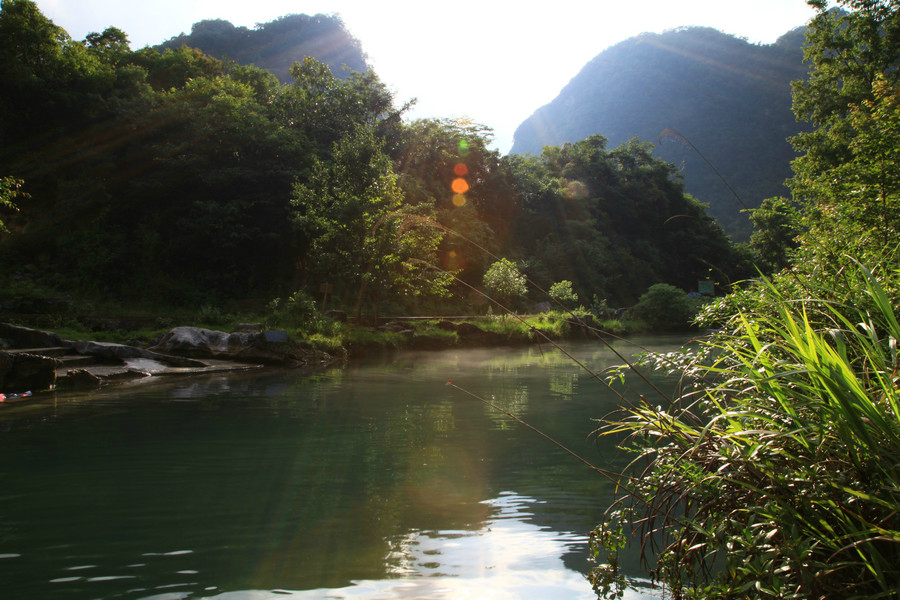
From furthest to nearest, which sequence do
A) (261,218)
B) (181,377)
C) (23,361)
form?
(261,218), (181,377), (23,361)

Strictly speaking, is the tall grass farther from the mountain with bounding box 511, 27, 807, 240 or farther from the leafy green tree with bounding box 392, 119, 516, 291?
the mountain with bounding box 511, 27, 807, 240

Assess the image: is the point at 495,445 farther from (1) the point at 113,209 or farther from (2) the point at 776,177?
(2) the point at 776,177

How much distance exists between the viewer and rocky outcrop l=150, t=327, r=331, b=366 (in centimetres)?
1330

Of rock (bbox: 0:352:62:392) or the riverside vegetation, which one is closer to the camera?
the riverside vegetation

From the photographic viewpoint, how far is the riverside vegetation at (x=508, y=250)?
5.93 ft

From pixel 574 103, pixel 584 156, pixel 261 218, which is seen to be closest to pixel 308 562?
pixel 261 218

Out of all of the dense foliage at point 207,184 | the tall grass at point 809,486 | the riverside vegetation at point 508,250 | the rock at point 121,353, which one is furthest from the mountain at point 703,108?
the tall grass at point 809,486

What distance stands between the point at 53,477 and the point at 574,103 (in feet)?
448

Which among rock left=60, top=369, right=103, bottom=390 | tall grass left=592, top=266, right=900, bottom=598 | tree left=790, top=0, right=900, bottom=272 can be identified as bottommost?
rock left=60, top=369, right=103, bottom=390

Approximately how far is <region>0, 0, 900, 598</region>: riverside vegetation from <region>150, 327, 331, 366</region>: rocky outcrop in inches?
75.2

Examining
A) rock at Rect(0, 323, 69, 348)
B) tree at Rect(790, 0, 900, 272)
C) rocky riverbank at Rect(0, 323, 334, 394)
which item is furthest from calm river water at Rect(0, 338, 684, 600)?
tree at Rect(790, 0, 900, 272)

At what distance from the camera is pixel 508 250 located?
40.7 meters

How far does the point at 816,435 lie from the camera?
75.4 inches

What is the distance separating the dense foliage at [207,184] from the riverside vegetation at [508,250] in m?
0.12
